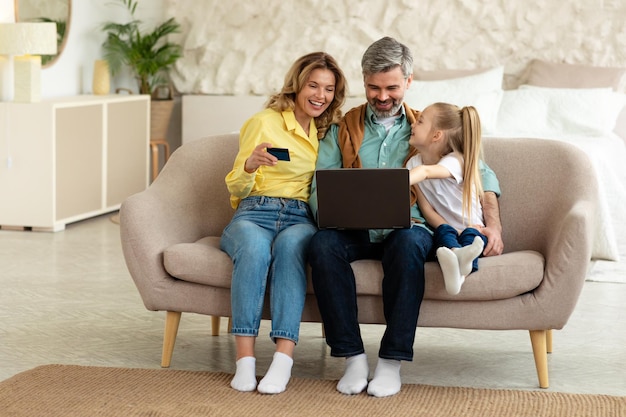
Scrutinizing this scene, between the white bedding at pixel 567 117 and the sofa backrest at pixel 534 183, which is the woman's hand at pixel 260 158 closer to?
the sofa backrest at pixel 534 183

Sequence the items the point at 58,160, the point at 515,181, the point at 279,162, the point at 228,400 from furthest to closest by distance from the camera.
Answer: the point at 58,160 < the point at 515,181 < the point at 279,162 < the point at 228,400

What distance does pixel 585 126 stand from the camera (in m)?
5.36

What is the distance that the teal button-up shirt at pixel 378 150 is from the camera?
3.10 meters

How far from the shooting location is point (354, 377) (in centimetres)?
273

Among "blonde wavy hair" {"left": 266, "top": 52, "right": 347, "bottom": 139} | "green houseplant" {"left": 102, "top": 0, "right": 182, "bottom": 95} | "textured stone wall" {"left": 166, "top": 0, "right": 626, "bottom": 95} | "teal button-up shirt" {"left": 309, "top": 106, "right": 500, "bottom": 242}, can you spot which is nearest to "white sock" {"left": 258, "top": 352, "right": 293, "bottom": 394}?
"teal button-up shirt" {"left": 309, "top": 106, "right": 500, "bottom": 242}

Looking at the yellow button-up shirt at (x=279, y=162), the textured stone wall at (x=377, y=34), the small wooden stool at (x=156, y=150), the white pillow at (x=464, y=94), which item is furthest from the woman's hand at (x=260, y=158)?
the small wooden stool at (x=156, y=150)

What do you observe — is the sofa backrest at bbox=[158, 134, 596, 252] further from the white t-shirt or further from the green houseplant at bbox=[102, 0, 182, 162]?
the green houseplant at bbox=[102, 0, 182, 162]

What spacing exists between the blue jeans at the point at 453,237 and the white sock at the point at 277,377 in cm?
55

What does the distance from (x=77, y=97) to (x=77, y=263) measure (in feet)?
5.84

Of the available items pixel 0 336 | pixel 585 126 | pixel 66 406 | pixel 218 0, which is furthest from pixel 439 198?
pixel 218 0

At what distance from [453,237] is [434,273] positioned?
13 centimetres

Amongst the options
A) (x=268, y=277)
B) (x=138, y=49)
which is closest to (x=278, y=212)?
(x=268, y=277)

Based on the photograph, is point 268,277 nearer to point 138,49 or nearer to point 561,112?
point 561,112

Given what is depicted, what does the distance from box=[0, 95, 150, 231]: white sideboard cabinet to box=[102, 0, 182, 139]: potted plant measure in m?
0.47
